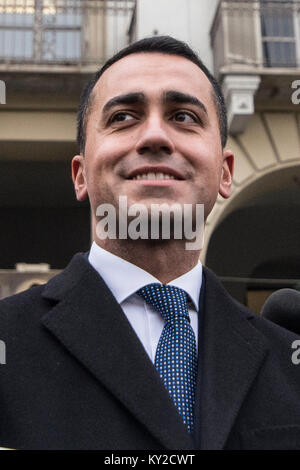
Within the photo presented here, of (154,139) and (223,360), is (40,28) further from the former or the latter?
(223,360)

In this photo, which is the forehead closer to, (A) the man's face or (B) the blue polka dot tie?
(A) the man's face

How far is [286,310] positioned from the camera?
77.5 inches

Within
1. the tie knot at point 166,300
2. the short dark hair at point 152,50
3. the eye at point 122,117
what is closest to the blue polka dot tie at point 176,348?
the tie knot at point 166,300

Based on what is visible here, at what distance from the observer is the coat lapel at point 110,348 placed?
1.31 meters

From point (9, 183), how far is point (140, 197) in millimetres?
7715

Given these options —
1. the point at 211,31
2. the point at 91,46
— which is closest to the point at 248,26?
the point at 211,31

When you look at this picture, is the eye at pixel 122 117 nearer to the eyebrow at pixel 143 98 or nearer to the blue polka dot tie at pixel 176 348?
the eyebrow at pixel 143 98

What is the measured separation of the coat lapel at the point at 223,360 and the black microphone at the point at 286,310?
0.75ft

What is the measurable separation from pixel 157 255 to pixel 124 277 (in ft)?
0.36

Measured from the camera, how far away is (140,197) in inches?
60.0

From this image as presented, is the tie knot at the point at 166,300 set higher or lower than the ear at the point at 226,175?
lower

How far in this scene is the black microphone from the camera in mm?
1962

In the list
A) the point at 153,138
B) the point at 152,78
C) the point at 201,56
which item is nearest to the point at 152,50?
the point at 152,78
